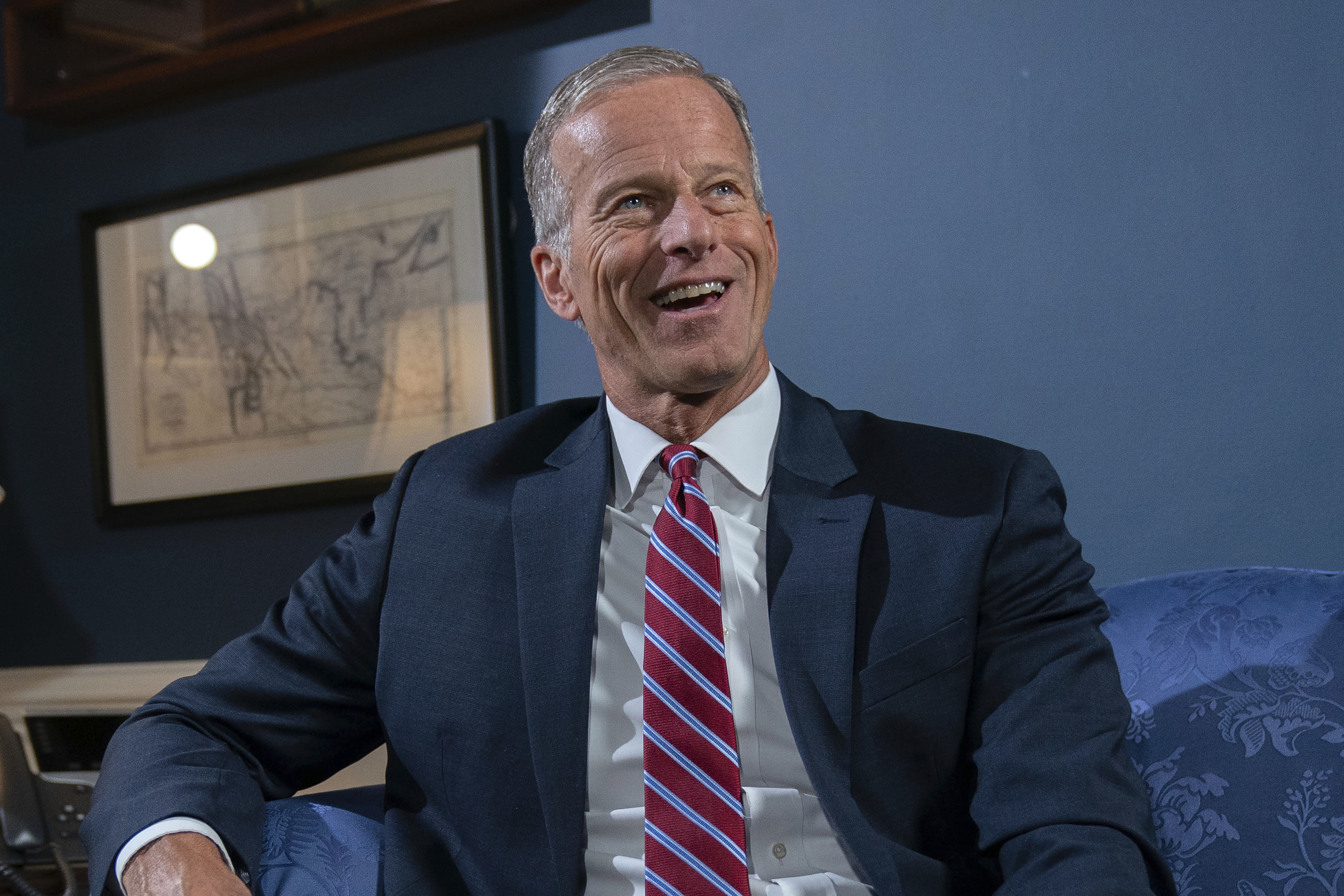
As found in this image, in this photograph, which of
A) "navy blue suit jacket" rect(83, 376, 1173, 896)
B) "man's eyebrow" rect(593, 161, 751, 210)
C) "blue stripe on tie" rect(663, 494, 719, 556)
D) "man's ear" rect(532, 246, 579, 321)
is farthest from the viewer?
"man's ear" rect(532, 246, 579, 321)

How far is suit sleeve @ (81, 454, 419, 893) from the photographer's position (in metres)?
1.14

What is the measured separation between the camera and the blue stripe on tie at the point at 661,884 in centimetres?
110

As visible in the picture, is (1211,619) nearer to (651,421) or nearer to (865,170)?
(651,421)

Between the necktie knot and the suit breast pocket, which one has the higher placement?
the necktie knot

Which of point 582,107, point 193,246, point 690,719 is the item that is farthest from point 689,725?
point 193,246

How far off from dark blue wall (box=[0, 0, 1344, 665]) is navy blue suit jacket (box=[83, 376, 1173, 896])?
17.1 inches

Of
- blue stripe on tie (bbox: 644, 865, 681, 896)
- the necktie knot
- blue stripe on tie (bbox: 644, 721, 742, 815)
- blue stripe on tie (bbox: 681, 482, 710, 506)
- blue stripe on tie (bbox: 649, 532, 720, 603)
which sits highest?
the necktie knot

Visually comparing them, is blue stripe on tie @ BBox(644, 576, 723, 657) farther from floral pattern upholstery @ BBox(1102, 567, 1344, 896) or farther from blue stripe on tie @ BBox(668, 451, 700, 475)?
floral pattern upholstery @ BBox(1102, 567, 1344, 896)

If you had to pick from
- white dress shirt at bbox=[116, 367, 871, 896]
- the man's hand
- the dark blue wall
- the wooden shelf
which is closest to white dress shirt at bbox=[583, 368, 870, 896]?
white dress shirt at bbox=[116, 367, 871, 896]

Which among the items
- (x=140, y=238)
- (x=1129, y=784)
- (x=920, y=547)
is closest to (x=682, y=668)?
(x=920, y=547)

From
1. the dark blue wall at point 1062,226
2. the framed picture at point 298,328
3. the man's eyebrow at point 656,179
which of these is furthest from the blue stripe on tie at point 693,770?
the framed picture at point 298,328

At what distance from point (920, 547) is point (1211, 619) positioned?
35 centimetres

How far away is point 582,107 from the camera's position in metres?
1.36

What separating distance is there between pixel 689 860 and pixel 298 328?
1.40 meters
